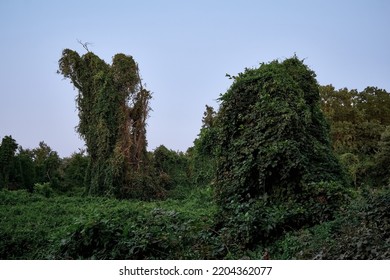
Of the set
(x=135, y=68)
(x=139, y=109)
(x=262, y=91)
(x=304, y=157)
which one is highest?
(x=135, y=68)

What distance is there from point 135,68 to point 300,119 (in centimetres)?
1720

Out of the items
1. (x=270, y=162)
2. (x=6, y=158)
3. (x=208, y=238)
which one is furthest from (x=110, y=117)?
(x=208, y=238)

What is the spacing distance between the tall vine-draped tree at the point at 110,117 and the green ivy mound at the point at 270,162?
13.9 metres

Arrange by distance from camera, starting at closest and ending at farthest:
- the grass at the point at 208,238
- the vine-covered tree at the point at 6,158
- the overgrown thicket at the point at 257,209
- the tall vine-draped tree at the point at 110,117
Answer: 1. the grass at the point at 208,238
2. the overgrown thicket at the point at 257,209
3. the tall vine-draped tree at the point at 110,117
4. the vine-covered tree at the point at 6,158

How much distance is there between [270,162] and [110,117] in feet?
53.5

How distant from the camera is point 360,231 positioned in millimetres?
4555

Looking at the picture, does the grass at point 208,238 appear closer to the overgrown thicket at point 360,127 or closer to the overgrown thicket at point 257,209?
the overgrown thicket at point 257,209

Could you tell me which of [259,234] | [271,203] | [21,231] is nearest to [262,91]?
[271,203]

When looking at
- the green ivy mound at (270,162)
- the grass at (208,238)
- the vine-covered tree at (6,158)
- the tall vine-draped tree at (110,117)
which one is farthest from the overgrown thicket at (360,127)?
the vine-covered tree at (6,158)

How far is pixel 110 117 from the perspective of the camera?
72.2 feet

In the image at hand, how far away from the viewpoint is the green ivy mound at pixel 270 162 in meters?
6.41

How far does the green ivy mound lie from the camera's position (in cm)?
641

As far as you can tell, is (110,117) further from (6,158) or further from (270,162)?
(270,162)
